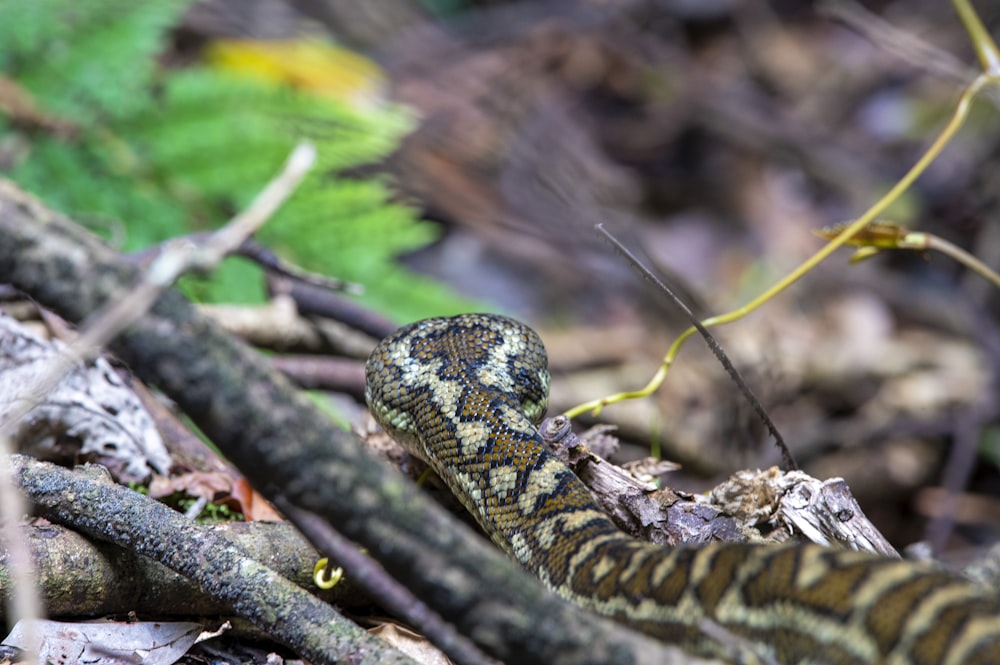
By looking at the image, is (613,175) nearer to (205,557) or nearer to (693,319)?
(693,319)

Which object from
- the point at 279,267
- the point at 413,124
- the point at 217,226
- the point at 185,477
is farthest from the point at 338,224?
the point at 185,477

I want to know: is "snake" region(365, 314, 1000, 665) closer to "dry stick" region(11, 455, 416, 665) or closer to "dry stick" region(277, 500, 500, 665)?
"dry stick" region(277, 500, 500, 665)

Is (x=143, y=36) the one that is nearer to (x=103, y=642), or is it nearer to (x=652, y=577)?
(x=103, y=642)

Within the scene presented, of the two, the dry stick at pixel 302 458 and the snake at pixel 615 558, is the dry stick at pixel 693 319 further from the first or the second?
the dry stick at pixel 302 458

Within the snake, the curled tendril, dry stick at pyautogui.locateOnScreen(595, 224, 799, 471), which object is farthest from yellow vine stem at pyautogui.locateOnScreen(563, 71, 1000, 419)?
the curled tendril

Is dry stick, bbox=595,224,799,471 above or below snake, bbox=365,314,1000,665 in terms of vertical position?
above

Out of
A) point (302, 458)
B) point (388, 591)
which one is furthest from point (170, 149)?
point (302, 458)

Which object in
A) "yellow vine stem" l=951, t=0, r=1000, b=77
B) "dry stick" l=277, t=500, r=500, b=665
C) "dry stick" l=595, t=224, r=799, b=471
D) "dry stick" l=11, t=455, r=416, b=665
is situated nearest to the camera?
"dry stick" l=277, t=500, r=500, b=665
